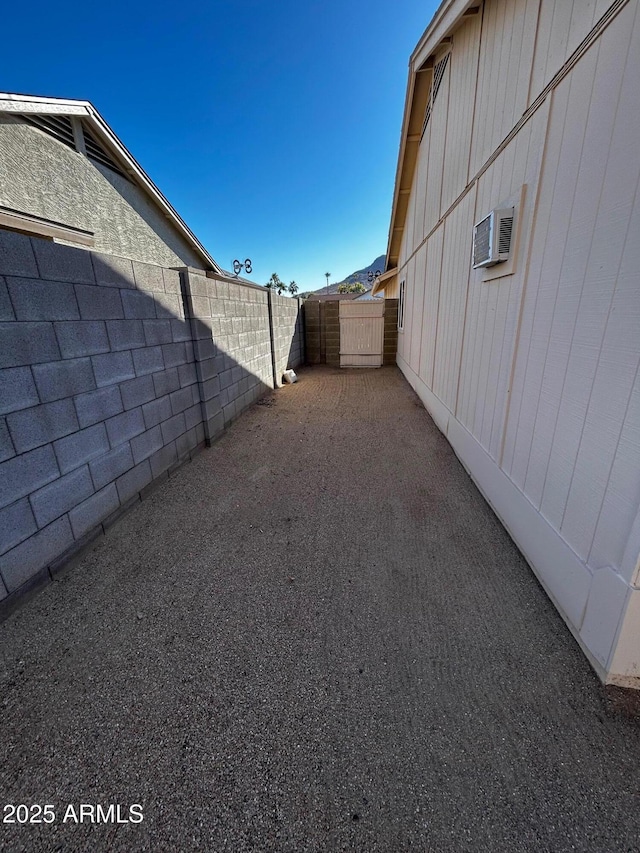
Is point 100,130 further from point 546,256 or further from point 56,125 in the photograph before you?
point 546,256

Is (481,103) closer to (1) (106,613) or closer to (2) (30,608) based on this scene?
(1) (106,613)

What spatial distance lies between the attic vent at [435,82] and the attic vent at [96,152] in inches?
231

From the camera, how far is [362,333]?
8062 millimetres

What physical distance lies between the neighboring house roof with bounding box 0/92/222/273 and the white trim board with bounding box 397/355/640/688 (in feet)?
24.4

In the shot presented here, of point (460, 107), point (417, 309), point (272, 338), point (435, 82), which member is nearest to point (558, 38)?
point (460, 107)

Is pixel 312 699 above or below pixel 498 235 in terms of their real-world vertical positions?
below

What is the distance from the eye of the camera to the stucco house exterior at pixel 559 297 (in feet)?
3.71

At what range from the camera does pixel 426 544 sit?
1.95m

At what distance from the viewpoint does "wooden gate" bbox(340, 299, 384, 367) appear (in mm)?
7875

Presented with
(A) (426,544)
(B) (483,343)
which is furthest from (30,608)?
(B) (483,343)

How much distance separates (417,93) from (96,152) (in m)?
5.76

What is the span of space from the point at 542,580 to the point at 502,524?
496 millimetres

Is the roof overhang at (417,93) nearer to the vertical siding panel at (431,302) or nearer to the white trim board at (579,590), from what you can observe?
the vertical siding panel at (431,302)

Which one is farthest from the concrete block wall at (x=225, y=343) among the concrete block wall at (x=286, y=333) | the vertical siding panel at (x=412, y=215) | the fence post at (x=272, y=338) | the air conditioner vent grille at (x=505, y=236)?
the vertical siding panel at (x=412, y=215)
